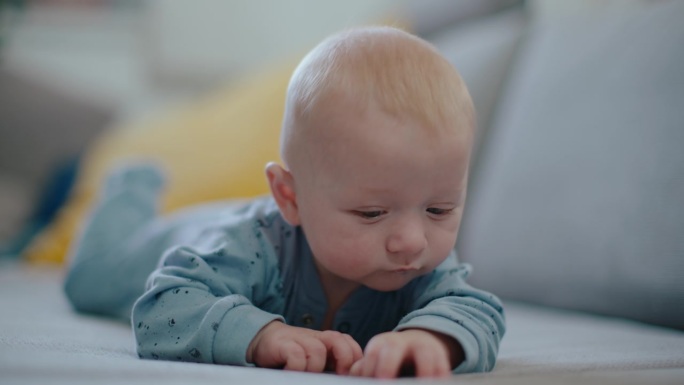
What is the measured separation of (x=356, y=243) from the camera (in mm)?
721

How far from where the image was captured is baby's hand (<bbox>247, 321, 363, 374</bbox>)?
0.67 m

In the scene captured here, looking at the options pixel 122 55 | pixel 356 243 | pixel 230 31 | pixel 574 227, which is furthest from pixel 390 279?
pixel 122 55

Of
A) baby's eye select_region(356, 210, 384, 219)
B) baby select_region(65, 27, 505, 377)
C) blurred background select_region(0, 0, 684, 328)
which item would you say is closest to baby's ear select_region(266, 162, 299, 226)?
baby select_region(65, 27, 505, 377)

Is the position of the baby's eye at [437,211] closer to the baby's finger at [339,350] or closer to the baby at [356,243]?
the baby at [356,243]

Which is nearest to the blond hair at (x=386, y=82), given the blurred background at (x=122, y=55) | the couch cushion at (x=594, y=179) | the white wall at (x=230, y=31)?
the couch cushion at (x=594, y=179)

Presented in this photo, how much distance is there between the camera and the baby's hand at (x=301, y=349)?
0.67 m

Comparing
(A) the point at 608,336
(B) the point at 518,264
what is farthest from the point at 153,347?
(B) the point at 518,264

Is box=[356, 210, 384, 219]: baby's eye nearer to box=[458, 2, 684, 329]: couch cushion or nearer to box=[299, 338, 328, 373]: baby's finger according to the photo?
box=[299, 338, 328, 373]: baby's finger

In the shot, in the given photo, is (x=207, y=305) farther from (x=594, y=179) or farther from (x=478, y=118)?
(x=478, y=118)

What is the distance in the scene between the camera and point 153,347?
728 millimetres

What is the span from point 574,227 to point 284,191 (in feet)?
1.79

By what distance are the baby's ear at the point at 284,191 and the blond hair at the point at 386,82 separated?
39 millimetres

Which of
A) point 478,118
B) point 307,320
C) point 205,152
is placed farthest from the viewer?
point 205,152

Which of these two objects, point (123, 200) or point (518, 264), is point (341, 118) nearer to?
point (518, 264)
